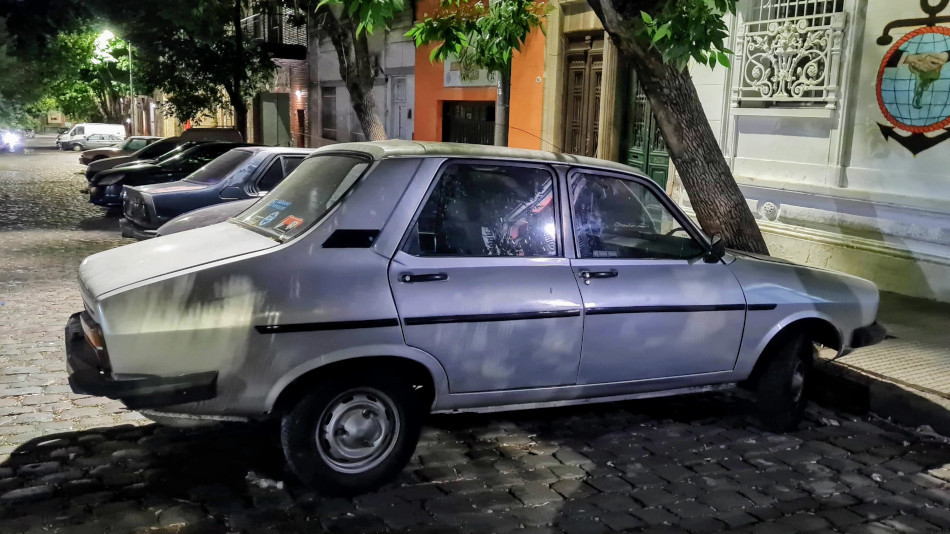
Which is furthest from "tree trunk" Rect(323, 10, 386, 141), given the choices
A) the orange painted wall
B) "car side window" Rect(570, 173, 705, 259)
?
"car side window" Rect(570, 173, 705, 259)

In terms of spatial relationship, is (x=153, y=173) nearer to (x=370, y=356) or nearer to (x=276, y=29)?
(x=370, y=356)

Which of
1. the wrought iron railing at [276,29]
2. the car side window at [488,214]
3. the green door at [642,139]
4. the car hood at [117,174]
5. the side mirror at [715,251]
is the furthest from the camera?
the wrought iron railing at [276,29]

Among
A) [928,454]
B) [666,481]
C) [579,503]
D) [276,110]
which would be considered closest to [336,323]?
[579,503]

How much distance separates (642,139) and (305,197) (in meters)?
9.31

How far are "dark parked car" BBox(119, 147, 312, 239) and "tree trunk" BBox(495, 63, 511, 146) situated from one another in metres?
6.60

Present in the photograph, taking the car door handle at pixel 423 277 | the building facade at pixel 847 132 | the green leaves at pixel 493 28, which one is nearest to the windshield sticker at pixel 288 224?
the car door handle at pixel 423 277

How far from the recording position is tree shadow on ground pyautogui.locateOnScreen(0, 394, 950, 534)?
3.89 meters

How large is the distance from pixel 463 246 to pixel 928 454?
10.4ft

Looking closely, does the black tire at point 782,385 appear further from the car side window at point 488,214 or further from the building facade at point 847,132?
the building facade at point 847,132

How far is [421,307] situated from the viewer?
13.4ft

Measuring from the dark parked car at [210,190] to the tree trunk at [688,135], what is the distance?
4.64m

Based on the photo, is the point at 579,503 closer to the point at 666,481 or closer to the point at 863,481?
the point at 666,481

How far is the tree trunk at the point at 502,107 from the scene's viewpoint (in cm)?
1625

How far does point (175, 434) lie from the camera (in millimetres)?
4891
